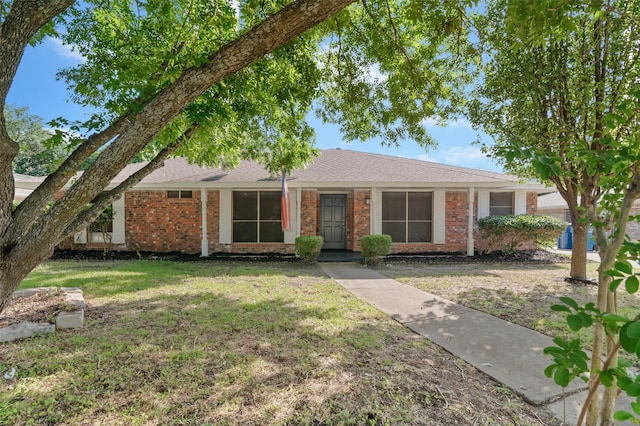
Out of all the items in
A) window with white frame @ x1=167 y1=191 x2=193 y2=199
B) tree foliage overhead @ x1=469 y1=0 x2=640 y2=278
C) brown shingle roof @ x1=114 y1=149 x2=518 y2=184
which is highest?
tree foliage overhead @ x1=469 y1=0 x2=640 y2=278

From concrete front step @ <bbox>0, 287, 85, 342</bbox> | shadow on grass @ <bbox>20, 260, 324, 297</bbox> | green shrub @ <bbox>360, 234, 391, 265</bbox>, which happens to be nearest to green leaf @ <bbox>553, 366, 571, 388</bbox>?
concrete front step @ <bbox>0, 287, 85, 342</bbox>

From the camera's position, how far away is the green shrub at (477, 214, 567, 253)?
10.8 metres

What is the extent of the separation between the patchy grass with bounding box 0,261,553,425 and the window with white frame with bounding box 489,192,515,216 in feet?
31.0

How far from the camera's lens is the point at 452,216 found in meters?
12.0

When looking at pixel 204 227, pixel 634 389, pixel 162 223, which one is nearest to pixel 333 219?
pixel 204 227

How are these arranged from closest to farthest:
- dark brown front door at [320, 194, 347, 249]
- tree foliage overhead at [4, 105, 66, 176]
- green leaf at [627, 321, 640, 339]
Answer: green leaf at [627, 321, 640, 339]
dark brown front door at [320, 194, 347, 249]
tree foliage overhead at [4, 105, 66, 176]

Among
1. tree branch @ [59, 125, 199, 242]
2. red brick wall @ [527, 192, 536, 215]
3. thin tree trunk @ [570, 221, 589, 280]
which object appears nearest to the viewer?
tree branch @ [59, 125, 199, 242]

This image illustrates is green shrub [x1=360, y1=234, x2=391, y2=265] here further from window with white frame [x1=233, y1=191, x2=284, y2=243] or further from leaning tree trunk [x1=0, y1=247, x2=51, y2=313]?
leaning tree trunk [x1=0, y1=247, x2=51, y2=313]

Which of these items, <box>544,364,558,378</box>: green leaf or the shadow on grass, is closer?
<box>544,364,558,378</box>: green leaf

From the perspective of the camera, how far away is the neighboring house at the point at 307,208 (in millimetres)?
11047

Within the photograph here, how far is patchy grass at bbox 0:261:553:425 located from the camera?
246 centimetres

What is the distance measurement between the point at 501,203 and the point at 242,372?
40.7 feet

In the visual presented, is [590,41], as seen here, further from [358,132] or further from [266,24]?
[266,24]

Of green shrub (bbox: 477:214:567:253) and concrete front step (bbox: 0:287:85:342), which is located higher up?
green shrub (bbox: 477:214:567:253)
